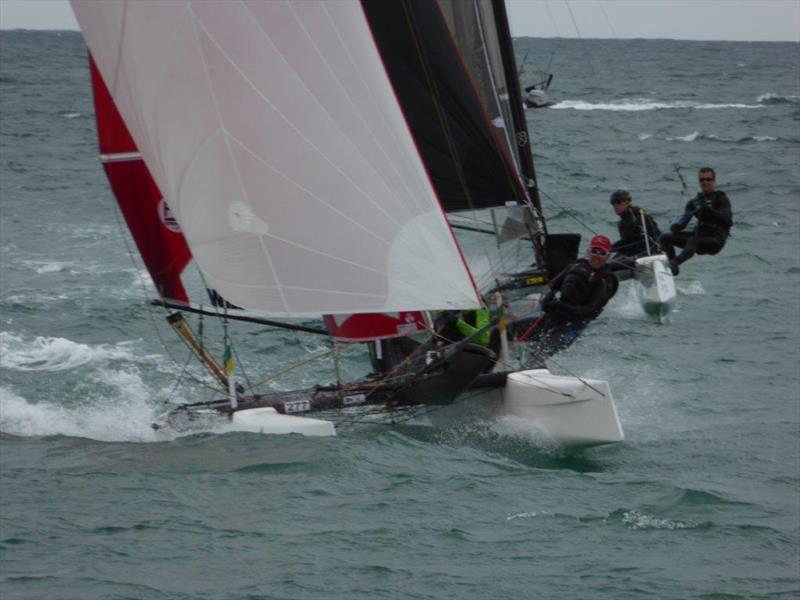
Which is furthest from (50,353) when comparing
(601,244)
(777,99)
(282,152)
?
(777,99)

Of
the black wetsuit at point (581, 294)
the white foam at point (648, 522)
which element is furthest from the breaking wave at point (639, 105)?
the white foam at point (648, 522)

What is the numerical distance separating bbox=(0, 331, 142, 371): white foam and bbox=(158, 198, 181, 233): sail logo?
3.28m

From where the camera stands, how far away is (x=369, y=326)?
380 inches

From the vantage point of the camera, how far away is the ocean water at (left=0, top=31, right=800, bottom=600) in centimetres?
727

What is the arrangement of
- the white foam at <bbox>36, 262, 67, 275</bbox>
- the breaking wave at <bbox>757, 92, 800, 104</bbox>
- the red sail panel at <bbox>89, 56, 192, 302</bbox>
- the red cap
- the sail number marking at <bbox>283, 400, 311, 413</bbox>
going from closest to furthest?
the red sail panel at <bbox>89, 56, 192, 302</bbox>, the sail number marking at <bbox>283, 400, 311, 413</bbox>, the red cap, the white foam at <bbox>36, 262, 67, 275</bbox>, the breaking wave at <bbox>757, 92, 800, 104</bbox>

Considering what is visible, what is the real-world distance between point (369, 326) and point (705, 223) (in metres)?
3.80

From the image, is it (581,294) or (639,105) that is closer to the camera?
(581,294)

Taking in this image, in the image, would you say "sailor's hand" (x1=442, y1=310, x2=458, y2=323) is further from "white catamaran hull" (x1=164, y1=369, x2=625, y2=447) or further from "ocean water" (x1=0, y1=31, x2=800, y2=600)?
"ocean water" (x1=0, y1=31, x2=800, y2=600)

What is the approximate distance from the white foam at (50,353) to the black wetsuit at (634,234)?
4455 millimetres

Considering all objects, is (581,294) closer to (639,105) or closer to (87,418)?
(87,418)

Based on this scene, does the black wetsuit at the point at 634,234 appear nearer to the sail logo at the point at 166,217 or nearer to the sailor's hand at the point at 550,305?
the sailor's hand at the point at 550,305

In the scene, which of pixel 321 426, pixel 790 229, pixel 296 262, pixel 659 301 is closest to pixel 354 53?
pixel 296 262

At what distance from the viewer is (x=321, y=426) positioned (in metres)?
9.70

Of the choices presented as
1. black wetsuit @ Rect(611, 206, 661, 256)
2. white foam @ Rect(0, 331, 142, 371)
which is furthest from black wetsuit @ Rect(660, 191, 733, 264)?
white foam @ Rect(0, 331, 142, 371)
